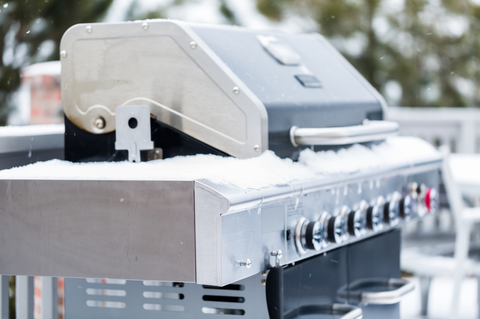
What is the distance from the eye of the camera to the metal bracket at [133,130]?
151cm

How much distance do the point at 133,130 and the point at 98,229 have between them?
295mm

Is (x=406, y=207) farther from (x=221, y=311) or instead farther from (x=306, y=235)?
(x=221, y=311)

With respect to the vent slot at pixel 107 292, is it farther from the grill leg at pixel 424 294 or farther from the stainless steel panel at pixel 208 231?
the grill leg at pixel 424 294

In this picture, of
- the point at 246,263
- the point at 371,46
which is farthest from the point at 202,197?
the point at 371,46

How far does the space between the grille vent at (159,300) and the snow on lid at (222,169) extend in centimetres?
26

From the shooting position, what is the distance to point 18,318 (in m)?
1.90

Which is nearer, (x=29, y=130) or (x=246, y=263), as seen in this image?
(x=246, y=263)

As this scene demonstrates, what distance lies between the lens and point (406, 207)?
204 centimetres

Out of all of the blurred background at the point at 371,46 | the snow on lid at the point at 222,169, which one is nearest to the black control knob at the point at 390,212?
the snow on lid at the point at 222,169

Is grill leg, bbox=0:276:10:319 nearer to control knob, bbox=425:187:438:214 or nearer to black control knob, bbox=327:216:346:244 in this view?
A: black control knob, bbox=327:216:346:244

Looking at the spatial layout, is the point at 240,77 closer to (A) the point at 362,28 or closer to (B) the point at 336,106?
(B) the point at 336,106

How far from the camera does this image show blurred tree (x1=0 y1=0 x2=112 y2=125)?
22.6 feet

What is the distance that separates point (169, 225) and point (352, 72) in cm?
116

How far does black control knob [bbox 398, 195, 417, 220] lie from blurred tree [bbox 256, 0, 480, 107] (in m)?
9.33
